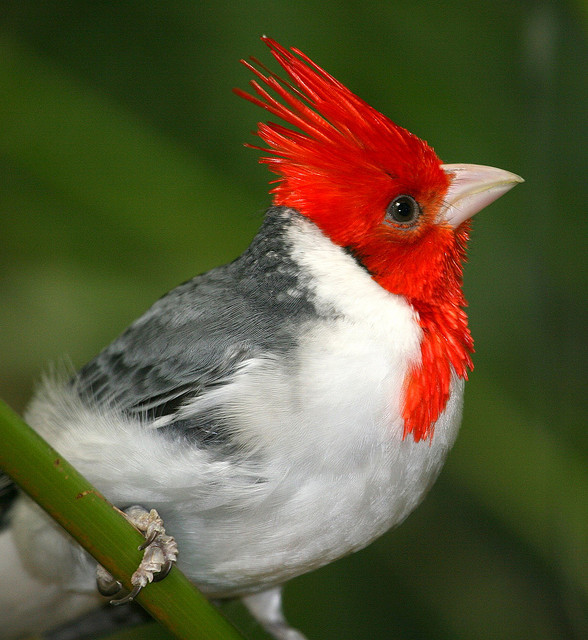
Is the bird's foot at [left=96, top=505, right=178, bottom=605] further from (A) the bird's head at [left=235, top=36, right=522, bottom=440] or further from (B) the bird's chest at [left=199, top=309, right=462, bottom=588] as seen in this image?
(A) the bird's head at [left=235, top=36, right=522, bottom=440]

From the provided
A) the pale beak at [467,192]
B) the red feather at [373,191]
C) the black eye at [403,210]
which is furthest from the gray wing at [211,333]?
the pale beak at [467,192]

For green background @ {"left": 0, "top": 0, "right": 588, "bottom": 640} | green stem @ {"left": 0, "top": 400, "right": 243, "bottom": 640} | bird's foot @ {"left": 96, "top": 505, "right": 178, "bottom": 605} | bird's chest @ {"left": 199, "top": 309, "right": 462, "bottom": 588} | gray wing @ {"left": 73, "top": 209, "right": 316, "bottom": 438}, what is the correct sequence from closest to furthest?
1. green stem @ {"left": 0, "top": 400, "right": 243, "bottom": 640}
2. bird's foot @ {"left": 96, "top": 505, "right": 178, "bottom": 605}
3. bird's chest @ {"left": 199, "top": 309, "right": 462, "bottom": 588}
4. gray wing @ {"left": 73, "top": 209, "right": 316, "bottom": 438}
5. green background @ {"left": 0, "top": 0, "right": 588, "bottom": 640}

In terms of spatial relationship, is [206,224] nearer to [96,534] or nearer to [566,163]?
[566,163]

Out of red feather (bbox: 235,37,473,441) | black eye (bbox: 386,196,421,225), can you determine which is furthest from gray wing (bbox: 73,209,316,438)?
black eye (bbox: 386,196,421,225)

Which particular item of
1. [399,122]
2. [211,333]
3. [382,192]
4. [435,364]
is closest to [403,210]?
[382,192]

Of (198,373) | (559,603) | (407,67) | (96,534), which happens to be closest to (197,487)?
(198,373)

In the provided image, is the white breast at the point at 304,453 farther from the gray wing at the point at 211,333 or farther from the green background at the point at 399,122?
the green background at the point at 399,122

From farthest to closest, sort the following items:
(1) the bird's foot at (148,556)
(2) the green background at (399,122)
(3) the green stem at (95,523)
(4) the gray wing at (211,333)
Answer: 1. (2) the green background at (399,122)
2. (4) the gray wing at (211,333)
3. (1) the bird's foot at (148,556)
4. (3) the green stem at (95,523)
